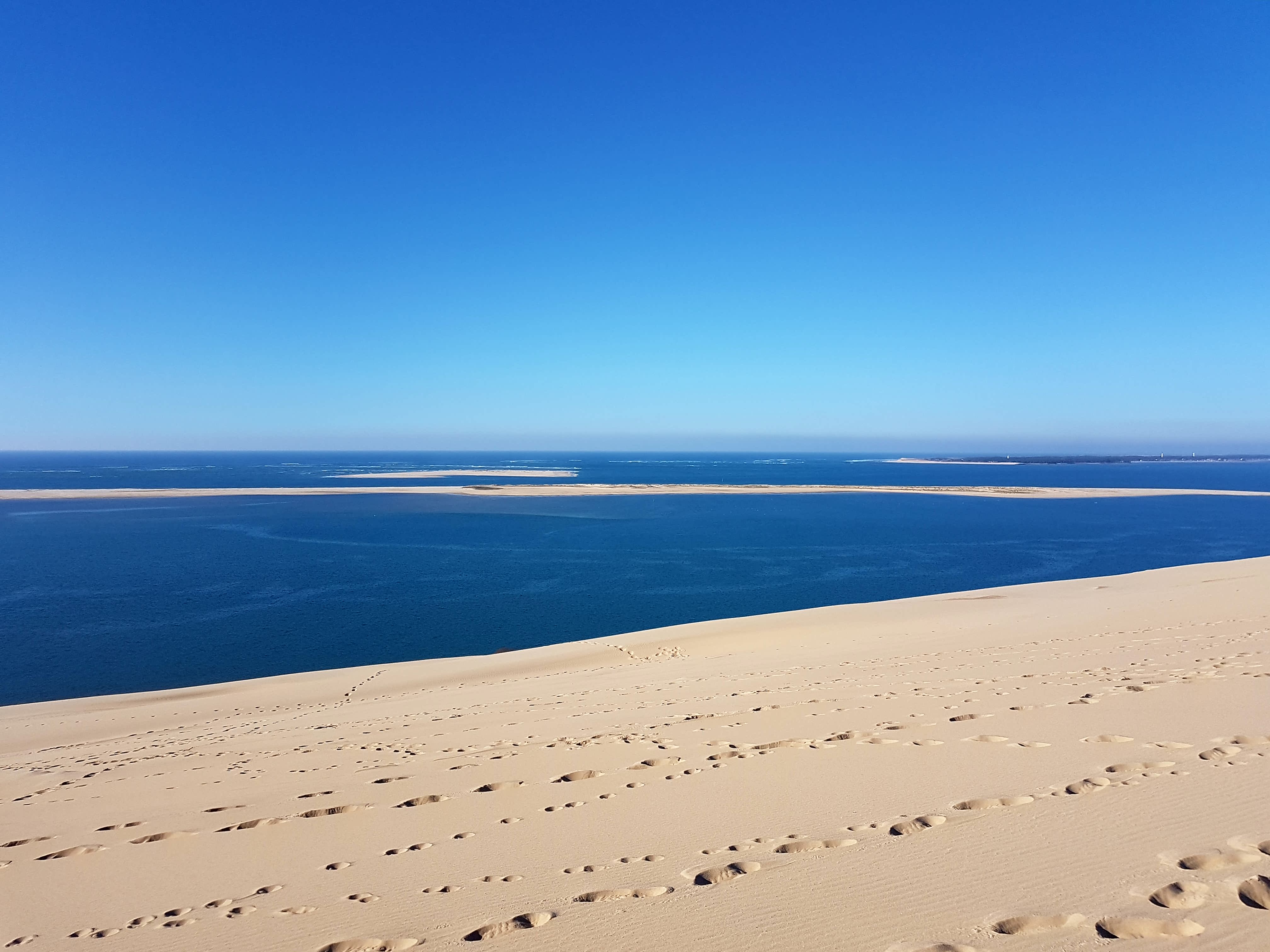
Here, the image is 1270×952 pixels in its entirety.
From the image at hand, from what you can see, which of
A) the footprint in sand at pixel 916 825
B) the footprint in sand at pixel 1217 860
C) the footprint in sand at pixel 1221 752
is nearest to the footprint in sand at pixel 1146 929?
the footprint in sand at pixel 1217 860

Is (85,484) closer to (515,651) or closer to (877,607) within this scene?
(515,651)

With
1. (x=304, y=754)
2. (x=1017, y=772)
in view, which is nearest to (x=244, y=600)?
(x=304, y=754)

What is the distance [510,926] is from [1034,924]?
308 cm

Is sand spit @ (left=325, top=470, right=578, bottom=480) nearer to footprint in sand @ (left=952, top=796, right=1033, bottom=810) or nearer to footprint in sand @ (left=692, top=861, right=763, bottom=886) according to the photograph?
footprint in sand @ (left=952, top=796, right=1033, bottom=810)

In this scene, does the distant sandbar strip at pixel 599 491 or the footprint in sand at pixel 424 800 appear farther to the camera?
the distant sandbar strip at pixel 599 491

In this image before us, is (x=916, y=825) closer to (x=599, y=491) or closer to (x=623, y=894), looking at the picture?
(x=623, y=894)

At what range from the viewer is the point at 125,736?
12.1 meters

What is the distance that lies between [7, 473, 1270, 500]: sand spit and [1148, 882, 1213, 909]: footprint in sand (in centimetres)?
→ 8129

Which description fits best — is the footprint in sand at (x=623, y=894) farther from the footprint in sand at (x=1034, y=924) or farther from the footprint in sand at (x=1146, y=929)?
the footprint in sand at (x=1146, y=929)

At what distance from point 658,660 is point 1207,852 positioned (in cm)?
1266

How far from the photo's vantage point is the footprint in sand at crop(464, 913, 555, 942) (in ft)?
13.4

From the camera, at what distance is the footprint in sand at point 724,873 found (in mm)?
4555

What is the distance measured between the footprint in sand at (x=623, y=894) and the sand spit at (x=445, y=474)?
393 ft

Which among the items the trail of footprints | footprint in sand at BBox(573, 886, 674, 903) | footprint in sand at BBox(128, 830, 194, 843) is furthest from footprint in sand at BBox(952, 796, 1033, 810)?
footprint in sand at BBox(128, 830, 194, 843)
